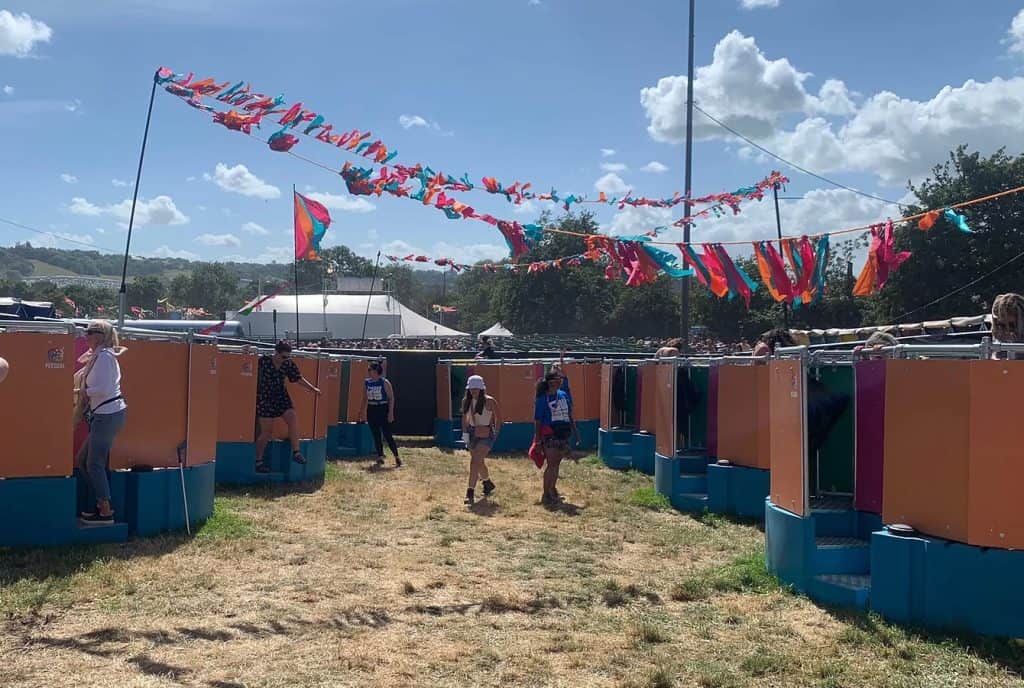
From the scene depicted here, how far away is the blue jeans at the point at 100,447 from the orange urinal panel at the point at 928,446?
5.84m

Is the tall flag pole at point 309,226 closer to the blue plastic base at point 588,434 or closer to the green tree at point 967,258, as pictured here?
the blue plastic base at point 588,434

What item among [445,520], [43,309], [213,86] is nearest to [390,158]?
[213,86]

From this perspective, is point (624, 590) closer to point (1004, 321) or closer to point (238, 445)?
point (1004, 321)

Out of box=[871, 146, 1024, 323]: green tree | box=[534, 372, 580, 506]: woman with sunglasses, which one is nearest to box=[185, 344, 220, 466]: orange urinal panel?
box=[534, 372, 580, 506]: woman with sunglasses

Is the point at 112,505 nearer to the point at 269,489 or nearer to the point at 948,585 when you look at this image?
the point at 269,489

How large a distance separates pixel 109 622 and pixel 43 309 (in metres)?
11.4

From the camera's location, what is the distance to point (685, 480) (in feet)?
34.7

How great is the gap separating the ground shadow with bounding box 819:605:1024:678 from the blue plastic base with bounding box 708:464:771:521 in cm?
380

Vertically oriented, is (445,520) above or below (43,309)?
below

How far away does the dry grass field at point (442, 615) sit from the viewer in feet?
15.8

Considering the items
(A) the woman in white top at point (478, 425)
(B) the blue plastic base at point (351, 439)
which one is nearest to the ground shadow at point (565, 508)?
(A) the woman in white top at point (478, 425)

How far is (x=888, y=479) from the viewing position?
19.1 ft

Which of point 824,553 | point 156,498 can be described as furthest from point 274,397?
point 824,553

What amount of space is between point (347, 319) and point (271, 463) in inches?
1407
